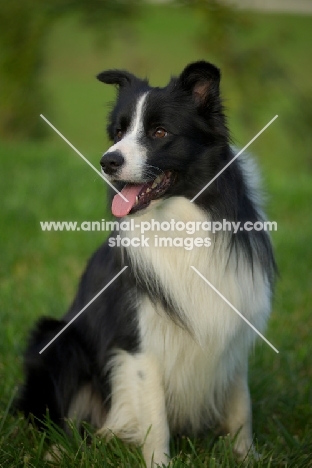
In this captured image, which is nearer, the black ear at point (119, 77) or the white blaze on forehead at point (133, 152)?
the white blaze on forehead at point (133, 152)

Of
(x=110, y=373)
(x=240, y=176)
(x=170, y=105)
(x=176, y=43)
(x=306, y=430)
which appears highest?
(x=176, y=43)

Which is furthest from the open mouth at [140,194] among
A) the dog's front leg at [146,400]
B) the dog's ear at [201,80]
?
the dog's front leg at [146,400]

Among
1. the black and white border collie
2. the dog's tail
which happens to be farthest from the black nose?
the dog's tail

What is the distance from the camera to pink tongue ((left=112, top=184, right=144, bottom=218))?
3053 millimetres

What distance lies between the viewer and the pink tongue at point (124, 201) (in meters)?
3.05

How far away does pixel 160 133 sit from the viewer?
3139 mm

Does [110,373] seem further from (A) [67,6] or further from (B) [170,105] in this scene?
(A) [67,6]

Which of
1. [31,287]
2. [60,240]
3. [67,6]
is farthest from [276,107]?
[31,287]

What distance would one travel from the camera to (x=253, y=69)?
10430mm

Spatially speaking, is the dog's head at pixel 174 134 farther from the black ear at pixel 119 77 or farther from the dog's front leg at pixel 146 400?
the dog's front leg at pixel 146 400

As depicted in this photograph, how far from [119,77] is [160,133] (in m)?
0.50

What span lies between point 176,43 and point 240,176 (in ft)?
33.1

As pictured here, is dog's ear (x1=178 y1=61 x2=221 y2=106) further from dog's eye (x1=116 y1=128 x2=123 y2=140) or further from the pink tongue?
the pink tongue

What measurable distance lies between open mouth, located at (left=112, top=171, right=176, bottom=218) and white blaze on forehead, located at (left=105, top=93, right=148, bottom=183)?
0.27ft
